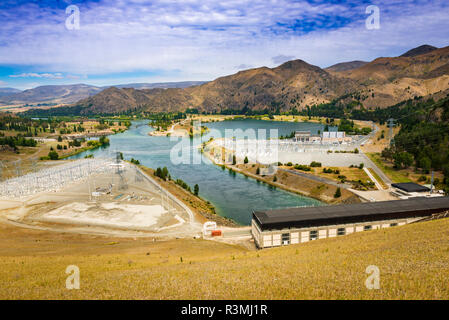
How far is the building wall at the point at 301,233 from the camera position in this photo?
87.7 ft

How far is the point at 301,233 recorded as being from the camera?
27.3 meters

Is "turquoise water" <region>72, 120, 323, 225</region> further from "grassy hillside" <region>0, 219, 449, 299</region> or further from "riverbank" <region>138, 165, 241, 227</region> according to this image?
"grassy hillside" <region>0, 219, 449, 299</region>

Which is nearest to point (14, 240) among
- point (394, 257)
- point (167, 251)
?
point (167, 251)

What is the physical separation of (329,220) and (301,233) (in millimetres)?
3161

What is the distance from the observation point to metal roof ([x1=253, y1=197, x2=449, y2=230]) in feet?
89.1

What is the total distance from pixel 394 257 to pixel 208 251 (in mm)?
14752

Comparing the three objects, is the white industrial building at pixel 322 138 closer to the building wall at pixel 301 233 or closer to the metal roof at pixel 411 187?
the metal roof at pixel 411 187

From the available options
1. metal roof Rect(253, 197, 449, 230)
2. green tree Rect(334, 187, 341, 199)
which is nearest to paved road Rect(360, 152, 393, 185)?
green tree Rect(334, 187, 341, 199)
